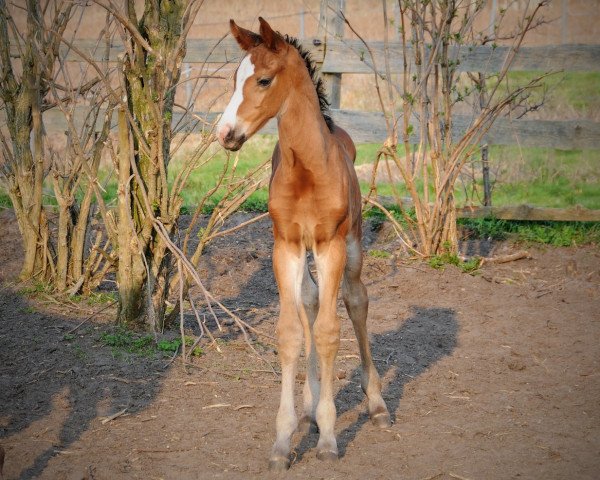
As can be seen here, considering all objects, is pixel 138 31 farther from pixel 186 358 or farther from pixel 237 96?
pixel 186 358

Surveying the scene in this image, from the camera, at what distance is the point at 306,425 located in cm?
457

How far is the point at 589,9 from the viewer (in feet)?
90.1

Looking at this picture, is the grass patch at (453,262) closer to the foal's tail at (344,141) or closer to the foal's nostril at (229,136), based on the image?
the foal's tail at (344,141)

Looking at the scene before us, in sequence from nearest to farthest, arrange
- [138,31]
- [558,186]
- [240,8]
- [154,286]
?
[138,31]
[154,286]
[558,186]
[240,8]

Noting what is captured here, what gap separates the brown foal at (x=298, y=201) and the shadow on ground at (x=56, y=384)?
3.65 ft

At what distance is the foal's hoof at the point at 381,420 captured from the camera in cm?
462

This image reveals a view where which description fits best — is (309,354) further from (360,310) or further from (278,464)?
(278,464)

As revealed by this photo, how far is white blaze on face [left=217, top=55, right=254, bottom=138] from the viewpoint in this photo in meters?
3.83

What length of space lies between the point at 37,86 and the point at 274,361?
291cm

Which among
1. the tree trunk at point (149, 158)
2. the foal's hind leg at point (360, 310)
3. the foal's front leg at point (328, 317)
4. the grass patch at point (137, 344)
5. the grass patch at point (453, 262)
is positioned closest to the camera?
the foal's front leg at point (328, 317)

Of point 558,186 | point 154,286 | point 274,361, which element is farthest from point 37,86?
point 558,186

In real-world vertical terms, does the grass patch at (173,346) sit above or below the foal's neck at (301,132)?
below

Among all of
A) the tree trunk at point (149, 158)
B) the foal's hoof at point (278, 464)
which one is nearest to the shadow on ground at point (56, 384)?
the tree trunk at point (149, 158)

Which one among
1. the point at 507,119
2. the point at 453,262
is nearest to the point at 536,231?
the point at 507,119
